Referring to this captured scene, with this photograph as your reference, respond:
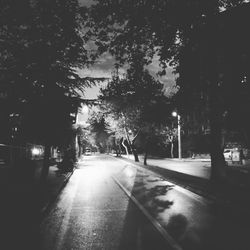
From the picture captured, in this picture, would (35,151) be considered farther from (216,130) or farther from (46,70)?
(216,130)

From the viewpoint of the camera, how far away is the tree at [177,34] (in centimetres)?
1124

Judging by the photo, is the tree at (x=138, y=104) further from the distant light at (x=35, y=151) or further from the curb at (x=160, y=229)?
the curb at (x=160, y=229)

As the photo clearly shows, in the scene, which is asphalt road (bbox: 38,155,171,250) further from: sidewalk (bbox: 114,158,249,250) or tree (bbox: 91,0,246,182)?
tree (bbox: 91,0,246,182)

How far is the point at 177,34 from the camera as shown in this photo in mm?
13273

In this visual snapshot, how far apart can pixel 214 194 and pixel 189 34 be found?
679cm

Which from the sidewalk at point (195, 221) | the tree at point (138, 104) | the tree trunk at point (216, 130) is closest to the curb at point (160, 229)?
the sidewalk at point (195, 221)

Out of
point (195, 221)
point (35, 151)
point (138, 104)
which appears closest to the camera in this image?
point (195, 221)

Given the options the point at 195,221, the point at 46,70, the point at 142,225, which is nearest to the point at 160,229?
the point at 142,225

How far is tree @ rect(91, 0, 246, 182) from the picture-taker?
36.9 feet

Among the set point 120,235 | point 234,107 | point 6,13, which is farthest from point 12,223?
point 234,107

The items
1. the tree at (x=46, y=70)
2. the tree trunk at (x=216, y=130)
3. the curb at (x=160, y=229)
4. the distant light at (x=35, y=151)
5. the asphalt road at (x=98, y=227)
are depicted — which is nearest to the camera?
the curb at (x=160, y=229)

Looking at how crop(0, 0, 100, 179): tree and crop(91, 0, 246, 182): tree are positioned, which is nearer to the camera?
crop(0, 0, 100, 179): tree

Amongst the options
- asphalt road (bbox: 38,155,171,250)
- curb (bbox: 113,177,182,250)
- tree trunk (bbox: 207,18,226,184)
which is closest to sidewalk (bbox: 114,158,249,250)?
curb (bbox: 113,177,182,250)

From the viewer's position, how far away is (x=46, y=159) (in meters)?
14.2
